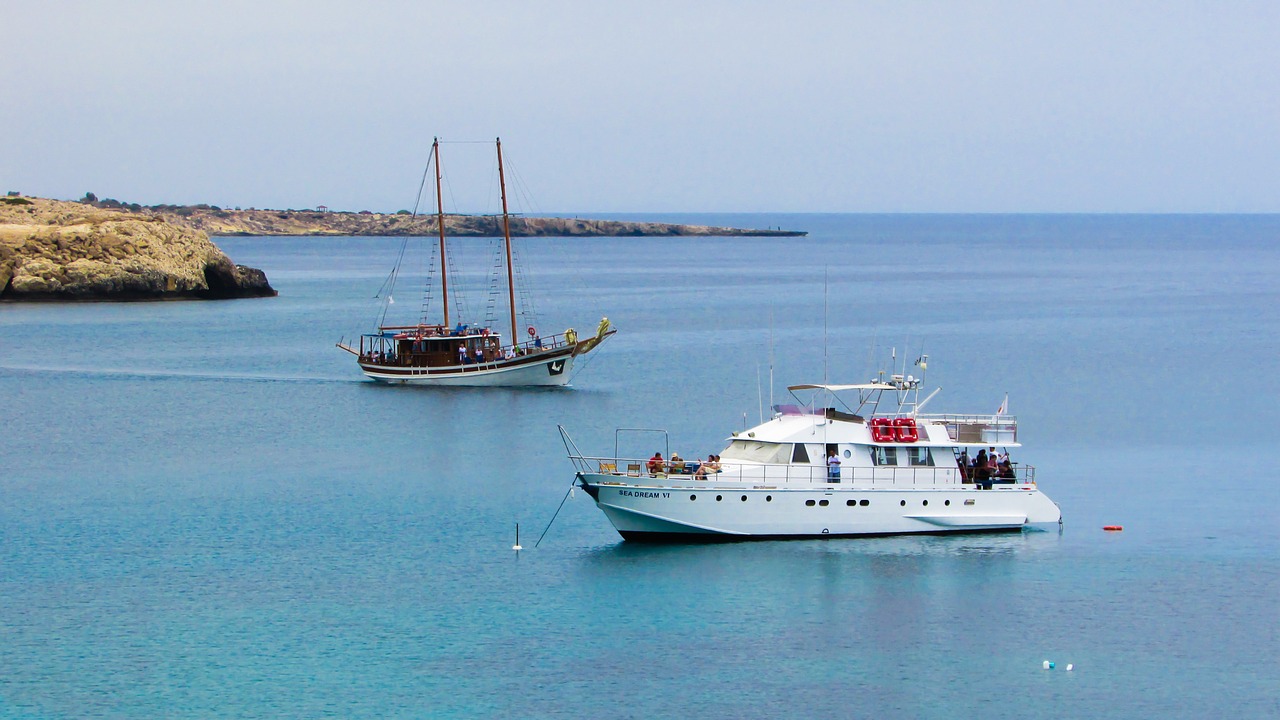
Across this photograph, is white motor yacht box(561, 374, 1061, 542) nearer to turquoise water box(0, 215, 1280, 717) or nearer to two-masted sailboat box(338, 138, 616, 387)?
turquoise water box(0, 215, 1280, 717)

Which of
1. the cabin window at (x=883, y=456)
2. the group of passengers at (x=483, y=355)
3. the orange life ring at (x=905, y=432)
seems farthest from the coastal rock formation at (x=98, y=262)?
the orange life ring at (x=905, y=432)

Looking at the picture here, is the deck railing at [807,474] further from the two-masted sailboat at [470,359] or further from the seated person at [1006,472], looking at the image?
the two-masted sailboat at [470,359]

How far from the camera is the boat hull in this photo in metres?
76.9

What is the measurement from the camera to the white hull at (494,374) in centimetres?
7700

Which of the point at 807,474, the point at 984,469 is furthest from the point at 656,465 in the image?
the point at 984,469

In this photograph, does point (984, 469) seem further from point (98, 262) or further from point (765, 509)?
point (98, 262)

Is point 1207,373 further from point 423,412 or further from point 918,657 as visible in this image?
point 918,657

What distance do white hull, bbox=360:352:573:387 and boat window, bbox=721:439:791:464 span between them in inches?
1368

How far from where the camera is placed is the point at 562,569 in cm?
3950

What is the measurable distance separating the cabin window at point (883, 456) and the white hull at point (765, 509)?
38.5 inches

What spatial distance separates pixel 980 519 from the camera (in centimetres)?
4225

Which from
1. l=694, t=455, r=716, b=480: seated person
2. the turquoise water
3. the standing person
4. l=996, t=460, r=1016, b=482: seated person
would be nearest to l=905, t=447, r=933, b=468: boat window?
l=996, t=460, r=1016, b=482: seated person

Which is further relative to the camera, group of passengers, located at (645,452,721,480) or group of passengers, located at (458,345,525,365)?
group of passengers, located at (458,345,525,365)

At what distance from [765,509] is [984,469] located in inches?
257
